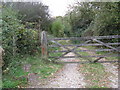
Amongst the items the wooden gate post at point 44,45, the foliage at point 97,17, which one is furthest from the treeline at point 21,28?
the foliage at point 97,17

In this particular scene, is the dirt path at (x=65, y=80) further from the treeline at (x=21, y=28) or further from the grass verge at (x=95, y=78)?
the treeline at (x=21, y=28)

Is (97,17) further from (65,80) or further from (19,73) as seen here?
(19,73)

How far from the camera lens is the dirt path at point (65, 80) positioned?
4.06 m

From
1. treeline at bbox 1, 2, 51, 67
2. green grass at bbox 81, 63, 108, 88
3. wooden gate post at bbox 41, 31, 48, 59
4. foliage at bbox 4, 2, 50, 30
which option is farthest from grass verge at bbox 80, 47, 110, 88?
foliage at bbox 4, 2, 50, 30

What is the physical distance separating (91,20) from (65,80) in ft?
35.9

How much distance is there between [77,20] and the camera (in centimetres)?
1534

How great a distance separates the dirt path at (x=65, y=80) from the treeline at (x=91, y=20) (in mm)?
4601

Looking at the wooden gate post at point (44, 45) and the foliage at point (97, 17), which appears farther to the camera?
the foliage at point (97, 17)

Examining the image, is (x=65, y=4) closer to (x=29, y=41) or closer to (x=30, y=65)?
(x=29, y=41)

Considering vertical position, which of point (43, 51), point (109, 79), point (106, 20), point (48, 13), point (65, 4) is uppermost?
point (65, 4)

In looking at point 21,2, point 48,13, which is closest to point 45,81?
point 21,2

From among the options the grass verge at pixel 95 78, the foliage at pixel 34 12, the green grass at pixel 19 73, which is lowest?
the grass verge at pixel 95 78

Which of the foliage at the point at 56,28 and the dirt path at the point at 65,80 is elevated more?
the foliage at the point at 56,28

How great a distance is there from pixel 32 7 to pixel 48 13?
2618mm
